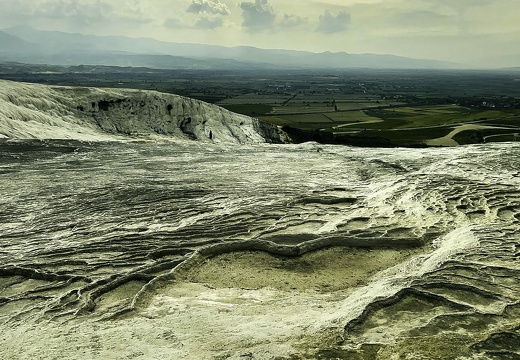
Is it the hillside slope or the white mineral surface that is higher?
the hillside slope

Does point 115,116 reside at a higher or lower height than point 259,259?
higher

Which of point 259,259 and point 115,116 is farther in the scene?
point 115,116

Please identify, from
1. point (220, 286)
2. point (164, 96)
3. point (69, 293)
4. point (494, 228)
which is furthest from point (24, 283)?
point (164, 96)

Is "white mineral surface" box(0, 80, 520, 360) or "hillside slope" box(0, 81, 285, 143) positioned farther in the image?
"hillside slope" box(0, 81, 285, 143)

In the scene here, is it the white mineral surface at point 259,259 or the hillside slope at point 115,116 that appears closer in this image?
the white mineral surface at point 259,259

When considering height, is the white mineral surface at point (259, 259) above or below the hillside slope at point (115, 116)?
below

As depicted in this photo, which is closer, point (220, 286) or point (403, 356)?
point (403, 356)

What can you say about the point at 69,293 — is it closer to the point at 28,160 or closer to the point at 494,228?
the point at 494,228

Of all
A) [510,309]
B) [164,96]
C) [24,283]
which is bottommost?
[24,283]
